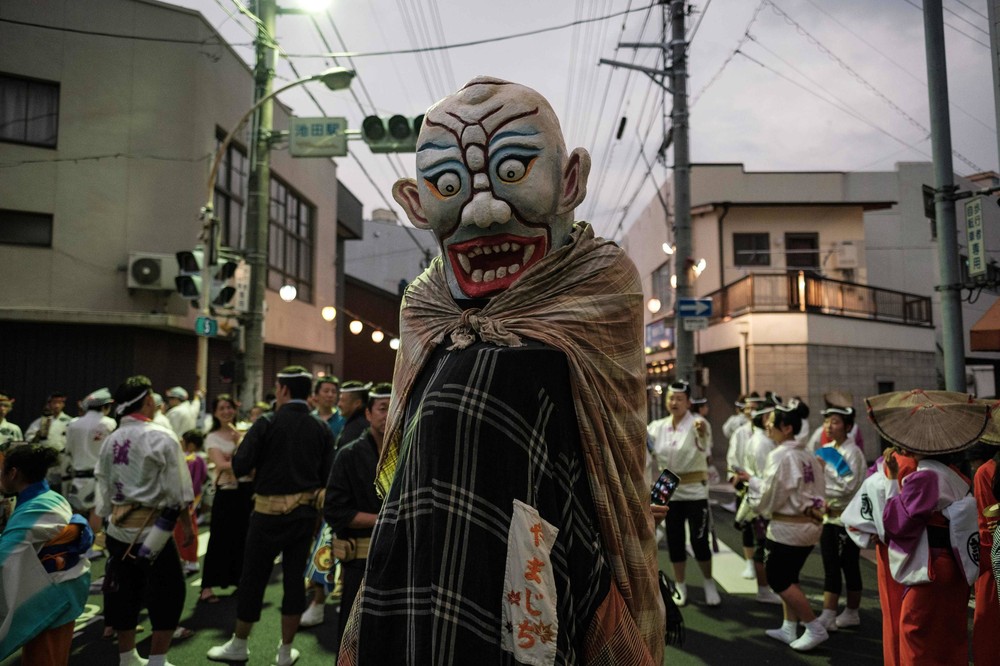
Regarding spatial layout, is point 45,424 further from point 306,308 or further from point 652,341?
point 652,341

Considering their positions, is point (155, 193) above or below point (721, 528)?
above

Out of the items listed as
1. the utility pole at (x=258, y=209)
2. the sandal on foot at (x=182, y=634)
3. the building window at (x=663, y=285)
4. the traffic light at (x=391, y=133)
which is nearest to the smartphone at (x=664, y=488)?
the sandal on foot at (x=182, y=634)

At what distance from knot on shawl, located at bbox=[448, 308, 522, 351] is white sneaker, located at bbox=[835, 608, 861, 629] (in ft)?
16.2

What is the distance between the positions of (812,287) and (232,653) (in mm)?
14864

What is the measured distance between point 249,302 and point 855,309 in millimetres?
14351

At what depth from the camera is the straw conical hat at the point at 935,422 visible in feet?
11.0

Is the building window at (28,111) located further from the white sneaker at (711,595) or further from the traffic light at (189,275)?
the white sneaker at (711,595)

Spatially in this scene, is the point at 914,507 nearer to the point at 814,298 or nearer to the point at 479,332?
the point at 479,332

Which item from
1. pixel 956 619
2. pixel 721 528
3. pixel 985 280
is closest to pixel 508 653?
pixel 956 619

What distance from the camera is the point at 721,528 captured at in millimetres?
9023

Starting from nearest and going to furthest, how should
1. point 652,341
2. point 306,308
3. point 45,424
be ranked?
1. point 45,424
2. point 306,308
3. point 652,341

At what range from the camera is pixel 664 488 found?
2.44 metres

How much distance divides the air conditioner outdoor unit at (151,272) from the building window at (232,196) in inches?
92.3

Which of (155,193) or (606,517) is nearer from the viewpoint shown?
(606,517)
